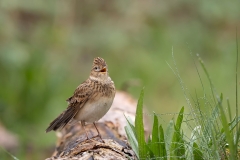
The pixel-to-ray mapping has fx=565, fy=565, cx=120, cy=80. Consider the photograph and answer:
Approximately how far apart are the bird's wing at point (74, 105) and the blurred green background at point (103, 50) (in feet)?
8.87

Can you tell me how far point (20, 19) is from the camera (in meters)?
11.7

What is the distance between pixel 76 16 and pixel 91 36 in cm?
90

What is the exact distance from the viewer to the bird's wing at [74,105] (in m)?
4.16

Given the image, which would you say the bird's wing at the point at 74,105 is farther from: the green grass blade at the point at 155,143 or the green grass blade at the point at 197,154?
the green grass blade at the point at 197,154

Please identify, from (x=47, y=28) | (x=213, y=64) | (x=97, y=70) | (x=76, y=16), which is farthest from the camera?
(x=76, y=16)

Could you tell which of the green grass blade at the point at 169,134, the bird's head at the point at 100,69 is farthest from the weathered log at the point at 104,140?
the bird's head at the point at 100,69

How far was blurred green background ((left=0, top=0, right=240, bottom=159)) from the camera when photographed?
24.8 ft

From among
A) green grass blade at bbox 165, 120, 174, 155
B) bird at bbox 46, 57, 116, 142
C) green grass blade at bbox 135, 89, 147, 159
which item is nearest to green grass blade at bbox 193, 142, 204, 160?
green grass blade at bbox 165, 120, 174, 155

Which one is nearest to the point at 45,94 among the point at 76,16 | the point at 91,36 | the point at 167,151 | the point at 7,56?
the point at 7,56

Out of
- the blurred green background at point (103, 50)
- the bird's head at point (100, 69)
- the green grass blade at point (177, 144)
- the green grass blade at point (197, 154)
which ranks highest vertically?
the blurred green background at point (103, 50)

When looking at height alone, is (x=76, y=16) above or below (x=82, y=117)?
above

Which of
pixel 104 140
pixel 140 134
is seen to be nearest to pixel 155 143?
pixel 140 134

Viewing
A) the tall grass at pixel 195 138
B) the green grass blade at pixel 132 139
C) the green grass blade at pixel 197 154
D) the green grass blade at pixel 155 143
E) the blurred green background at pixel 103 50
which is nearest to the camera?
the tall grass at pixel 195 138

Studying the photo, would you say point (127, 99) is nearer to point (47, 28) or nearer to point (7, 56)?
point (7, 56)
